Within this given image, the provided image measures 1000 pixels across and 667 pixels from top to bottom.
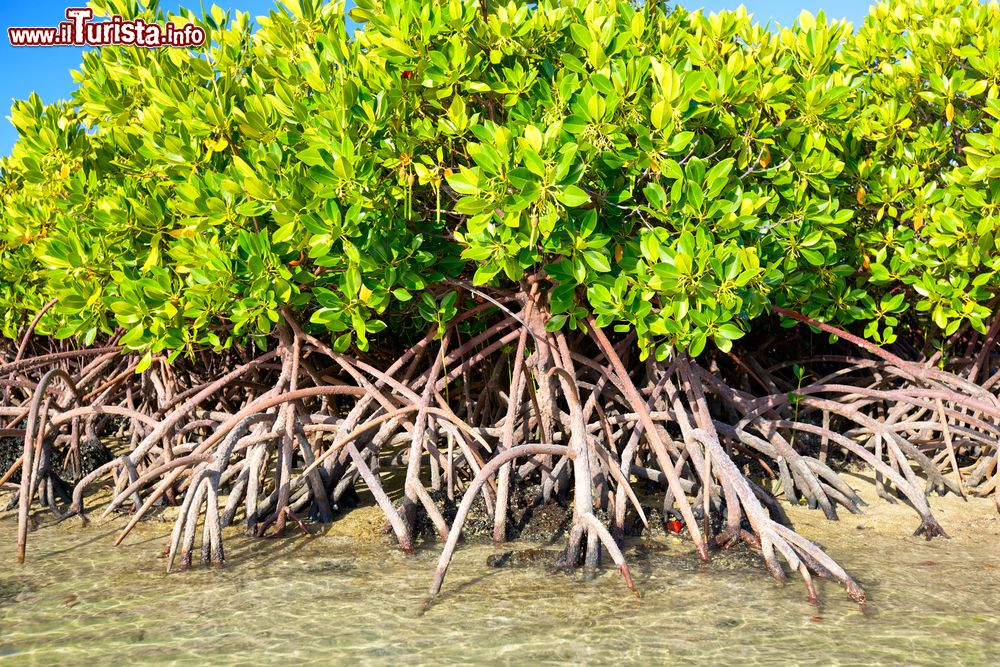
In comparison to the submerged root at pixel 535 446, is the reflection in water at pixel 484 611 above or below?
below

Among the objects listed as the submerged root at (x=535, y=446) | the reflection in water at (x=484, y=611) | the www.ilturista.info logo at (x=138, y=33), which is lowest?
the reflection in water at (x=484, y=611)

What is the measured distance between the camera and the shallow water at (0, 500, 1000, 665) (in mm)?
3426

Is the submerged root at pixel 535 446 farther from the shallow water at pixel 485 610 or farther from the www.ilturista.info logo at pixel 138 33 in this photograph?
the www.ilturista.info logo at pixel 138 33

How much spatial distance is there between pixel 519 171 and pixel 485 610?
6.06 feet

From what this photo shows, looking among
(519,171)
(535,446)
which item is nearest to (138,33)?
(519,171)

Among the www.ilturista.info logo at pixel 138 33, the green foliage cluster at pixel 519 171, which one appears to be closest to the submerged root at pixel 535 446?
the green foliage cluster at pixel 519 171

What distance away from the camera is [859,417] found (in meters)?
5.54

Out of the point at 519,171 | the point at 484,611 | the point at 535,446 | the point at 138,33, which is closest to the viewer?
the point at 484,611

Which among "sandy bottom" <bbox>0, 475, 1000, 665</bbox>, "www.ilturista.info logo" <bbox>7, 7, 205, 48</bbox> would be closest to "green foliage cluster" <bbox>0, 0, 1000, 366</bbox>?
"www.ilturista.info logo" <bbox>7, 7, 205, 48</bbox>

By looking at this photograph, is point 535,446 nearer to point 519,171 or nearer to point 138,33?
point 519,171

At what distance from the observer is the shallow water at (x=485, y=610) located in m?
3.43

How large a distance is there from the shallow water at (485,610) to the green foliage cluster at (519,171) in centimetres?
115

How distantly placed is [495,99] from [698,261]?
146 centimetres

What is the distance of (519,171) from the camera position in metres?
4.03
